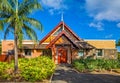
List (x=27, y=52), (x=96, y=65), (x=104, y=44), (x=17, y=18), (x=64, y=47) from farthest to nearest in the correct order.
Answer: (x=104, y=44), (x=27, y=52), (x=64, y=47), (x=96, y=65), (x=17, y=18)

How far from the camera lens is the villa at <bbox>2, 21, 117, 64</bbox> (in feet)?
123

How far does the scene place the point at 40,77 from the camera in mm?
19031

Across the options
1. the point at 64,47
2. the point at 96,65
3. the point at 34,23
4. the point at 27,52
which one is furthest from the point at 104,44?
the point at 34,23

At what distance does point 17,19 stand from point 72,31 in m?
21.0

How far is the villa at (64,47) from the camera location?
123ft

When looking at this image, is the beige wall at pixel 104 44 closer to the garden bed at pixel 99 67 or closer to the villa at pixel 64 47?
the villa at pixel 64 47

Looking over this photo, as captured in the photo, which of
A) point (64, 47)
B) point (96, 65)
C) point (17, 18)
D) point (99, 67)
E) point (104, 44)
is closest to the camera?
point (17, 18)

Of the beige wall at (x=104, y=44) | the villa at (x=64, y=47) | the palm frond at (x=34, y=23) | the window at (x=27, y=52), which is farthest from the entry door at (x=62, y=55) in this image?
the palm frond at (x=34, y=23)

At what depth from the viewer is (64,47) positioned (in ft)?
124

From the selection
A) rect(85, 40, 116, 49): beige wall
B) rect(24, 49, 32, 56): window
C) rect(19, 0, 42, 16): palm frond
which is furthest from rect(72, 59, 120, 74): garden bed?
rect(85, 40, 116, 49): beige wall

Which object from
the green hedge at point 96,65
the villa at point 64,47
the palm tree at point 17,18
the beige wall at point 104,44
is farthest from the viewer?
the beige wall at point 104,44

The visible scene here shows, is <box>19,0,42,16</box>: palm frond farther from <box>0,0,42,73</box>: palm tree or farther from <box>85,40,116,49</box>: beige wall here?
<box>85,40,116,49</box>: beige wall

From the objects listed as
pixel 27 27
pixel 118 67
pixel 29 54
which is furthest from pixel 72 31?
pixel 27 27

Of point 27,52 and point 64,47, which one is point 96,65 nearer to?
point 64,47
